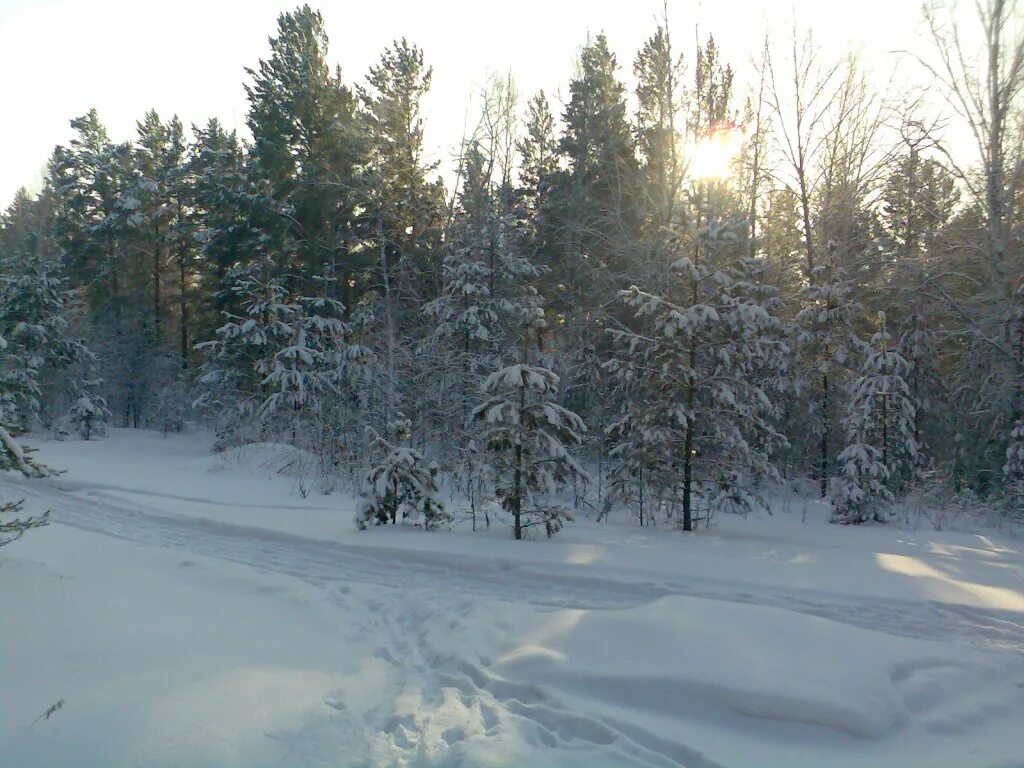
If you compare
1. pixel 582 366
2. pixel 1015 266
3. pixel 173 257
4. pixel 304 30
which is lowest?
pixel 582 366

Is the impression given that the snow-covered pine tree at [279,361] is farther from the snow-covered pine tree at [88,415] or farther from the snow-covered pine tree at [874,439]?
the snow-covered pine tree at [874,439]

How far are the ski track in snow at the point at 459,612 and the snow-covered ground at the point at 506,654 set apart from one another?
28 millimetres

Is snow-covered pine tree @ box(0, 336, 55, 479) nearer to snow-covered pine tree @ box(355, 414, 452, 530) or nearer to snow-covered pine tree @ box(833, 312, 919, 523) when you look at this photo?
snow-covered pine tree @ box(355, 414, 452, 530)

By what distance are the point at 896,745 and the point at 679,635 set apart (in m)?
1.65

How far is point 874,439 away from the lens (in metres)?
15.3

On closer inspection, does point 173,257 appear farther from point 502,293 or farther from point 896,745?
point 896,745

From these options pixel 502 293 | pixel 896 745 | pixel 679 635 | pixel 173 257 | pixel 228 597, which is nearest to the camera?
pixel 896 745

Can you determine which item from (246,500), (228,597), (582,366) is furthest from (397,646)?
(582,366)

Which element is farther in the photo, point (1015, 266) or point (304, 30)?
point (304, 30)

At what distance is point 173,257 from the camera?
35.0 meters

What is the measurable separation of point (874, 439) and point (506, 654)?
41.3 feet

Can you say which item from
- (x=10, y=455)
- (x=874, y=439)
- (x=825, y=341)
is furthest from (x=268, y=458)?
(x=874, y=439)

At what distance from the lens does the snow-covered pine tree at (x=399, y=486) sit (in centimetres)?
1078

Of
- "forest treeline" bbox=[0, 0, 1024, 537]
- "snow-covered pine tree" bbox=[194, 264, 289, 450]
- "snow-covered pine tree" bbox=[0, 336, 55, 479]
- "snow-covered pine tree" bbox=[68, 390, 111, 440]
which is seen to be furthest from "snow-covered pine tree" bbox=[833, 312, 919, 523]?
"snow-covered pine tree" bbox=[68, 390, 111, 440]
